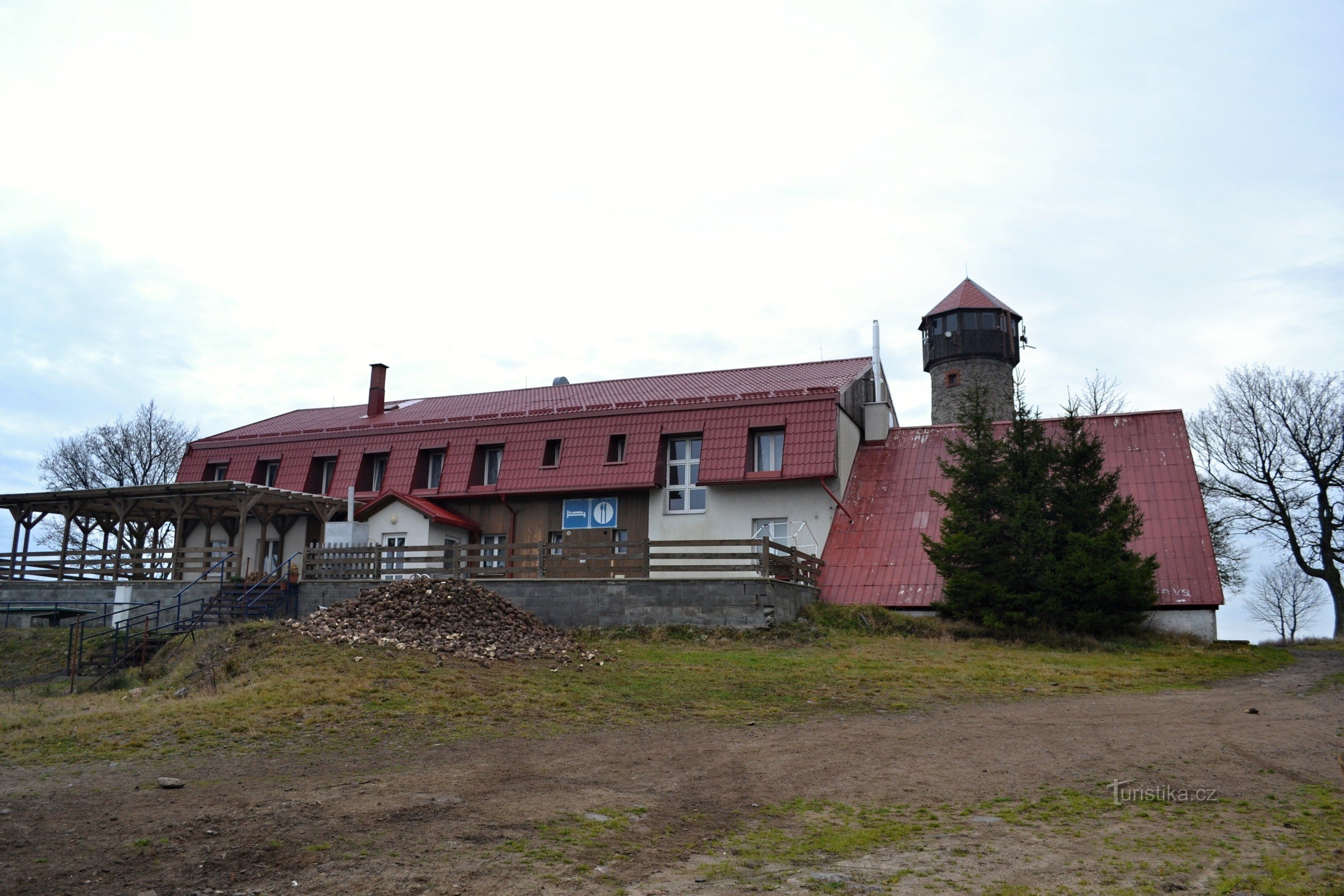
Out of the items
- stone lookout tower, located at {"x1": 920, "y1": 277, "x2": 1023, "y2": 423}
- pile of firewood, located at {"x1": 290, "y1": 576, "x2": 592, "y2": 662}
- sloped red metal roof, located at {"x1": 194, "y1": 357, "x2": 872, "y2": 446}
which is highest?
stone lookout tower, located at {"x1": 920, "y1": 277, "x2": 1023, "y2": 423}

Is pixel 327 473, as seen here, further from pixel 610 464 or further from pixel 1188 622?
pixel 1188 622

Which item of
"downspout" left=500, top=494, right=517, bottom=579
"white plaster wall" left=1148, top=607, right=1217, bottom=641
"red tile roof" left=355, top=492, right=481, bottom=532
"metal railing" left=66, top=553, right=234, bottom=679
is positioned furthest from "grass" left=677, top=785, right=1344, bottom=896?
"downspout" left=500, top=494, right=517, bottom=579

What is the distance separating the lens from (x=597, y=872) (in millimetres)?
6590

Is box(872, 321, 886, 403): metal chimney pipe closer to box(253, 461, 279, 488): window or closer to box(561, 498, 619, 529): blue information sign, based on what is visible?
box(561, 498, 619, 529): blue information sign

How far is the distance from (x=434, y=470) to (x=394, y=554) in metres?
5.49

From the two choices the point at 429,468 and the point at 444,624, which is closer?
Answer: the point at 444,624

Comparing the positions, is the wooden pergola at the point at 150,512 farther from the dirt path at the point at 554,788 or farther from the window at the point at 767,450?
the dirt path at the point at 554,788

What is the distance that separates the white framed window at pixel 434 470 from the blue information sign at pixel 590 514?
4.74 m

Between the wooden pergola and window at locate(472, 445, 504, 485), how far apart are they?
14.0 feet

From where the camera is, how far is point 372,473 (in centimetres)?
3238

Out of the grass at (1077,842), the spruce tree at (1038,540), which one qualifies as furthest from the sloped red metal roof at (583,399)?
the grass at (1077,842)

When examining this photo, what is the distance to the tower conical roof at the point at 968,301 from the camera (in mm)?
39062

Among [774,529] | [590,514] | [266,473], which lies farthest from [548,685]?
[266,473]

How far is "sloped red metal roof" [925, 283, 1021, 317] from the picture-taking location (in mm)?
39062
